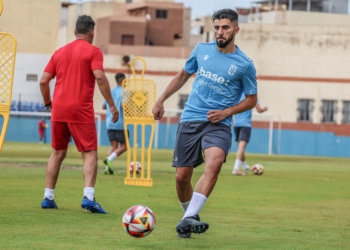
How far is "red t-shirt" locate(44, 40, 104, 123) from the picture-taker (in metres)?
11.2

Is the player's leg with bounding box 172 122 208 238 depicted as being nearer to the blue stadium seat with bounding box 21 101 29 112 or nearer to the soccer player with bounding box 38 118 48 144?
the soccer player with bounding box 38 118 48 144

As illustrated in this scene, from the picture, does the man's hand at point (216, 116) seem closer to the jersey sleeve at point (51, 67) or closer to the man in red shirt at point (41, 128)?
the jersey sleeve at point (51, 67)

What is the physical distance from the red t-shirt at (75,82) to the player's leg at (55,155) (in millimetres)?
145

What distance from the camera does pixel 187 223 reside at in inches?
345

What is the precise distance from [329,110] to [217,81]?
198 feet

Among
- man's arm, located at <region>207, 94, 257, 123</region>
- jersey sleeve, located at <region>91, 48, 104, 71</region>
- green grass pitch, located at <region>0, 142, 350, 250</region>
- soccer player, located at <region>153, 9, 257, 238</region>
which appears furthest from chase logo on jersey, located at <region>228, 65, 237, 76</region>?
jersey sleeve, located at <region>91, 48, 104, 71</region>

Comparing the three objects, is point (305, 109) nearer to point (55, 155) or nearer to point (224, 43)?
point (55, 155)

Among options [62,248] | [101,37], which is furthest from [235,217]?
[101,37]

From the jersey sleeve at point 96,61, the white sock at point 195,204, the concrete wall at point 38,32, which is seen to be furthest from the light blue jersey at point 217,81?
the concrete wall at point 38,32

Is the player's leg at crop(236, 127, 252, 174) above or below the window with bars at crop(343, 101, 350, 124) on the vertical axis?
above

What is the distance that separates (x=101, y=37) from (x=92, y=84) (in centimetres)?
7234

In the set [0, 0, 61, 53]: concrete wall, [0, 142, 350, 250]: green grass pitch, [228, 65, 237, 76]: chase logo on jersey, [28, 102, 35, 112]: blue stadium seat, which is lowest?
[28, 102, 35, 112]: blue stadium seat

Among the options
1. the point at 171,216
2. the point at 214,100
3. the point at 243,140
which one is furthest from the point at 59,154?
the point at 243,140

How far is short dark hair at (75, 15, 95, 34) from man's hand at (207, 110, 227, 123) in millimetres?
2743
